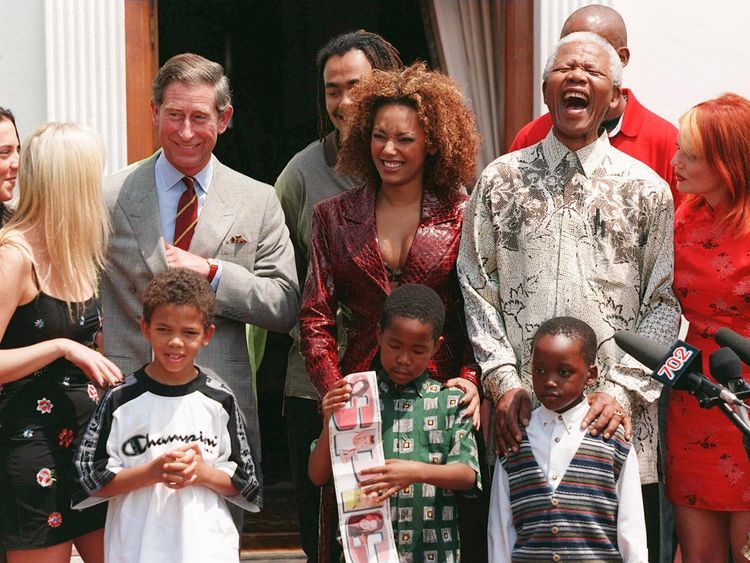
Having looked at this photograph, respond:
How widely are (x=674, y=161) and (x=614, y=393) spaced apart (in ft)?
2.93

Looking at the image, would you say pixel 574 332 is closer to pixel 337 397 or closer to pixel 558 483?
pixel 558 483

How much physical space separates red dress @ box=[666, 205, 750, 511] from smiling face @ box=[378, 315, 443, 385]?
Result: 974 mm

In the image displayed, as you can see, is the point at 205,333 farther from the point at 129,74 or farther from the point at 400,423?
the point at 129,74

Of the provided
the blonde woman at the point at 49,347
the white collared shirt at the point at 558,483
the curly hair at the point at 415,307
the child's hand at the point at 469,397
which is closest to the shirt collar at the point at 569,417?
the white collared shirt at the point at 558,483

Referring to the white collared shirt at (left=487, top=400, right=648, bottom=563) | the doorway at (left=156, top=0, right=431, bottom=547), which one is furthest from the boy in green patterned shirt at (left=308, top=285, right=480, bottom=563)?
the doorway at (left=156, top=0, right=431, bottom=547)

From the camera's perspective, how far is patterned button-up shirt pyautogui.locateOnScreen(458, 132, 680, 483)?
4207mm

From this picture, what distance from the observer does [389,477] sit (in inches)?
156

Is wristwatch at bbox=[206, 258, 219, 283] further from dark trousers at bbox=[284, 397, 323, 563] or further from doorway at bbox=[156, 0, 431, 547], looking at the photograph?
doorway at bbox=[156, 0, 431, 547]

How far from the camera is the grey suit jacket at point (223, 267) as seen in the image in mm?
4469

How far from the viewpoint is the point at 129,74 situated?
6.26 m

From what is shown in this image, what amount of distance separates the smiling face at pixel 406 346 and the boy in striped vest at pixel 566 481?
35 cm

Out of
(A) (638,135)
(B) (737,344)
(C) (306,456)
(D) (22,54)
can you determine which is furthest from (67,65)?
(B) (737,344)

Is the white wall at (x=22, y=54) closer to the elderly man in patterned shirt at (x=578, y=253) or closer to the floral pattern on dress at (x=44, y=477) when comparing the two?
the floral pattern on dress at (x=44, y=477)

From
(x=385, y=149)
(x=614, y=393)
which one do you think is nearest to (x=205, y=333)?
(x=385, y=149)
